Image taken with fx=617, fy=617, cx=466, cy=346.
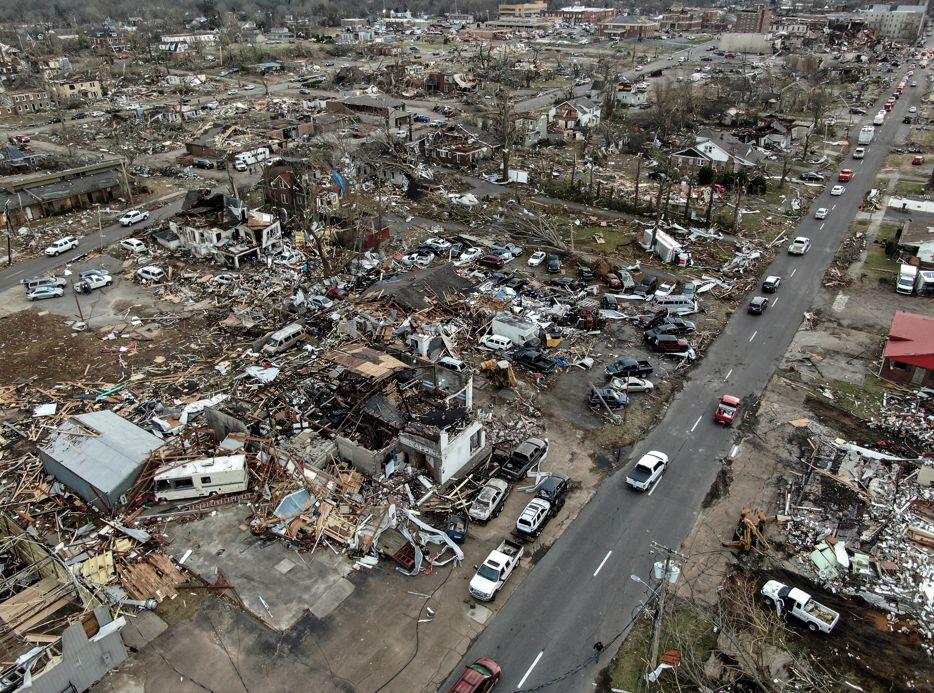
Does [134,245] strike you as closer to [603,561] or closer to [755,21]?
[603,561]

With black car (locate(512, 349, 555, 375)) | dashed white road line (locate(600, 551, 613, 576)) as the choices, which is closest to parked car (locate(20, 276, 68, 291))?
black car (locate(512, 349, 555, 375))

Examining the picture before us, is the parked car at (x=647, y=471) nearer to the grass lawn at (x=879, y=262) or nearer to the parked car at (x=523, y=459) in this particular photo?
the parked car at (x=523, y=459)

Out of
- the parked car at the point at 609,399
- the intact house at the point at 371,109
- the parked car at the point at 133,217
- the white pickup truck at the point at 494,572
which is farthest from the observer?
the intact house at the point at 371,109

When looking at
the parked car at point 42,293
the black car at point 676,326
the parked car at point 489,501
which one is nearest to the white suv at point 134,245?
the parked car at point 42,293

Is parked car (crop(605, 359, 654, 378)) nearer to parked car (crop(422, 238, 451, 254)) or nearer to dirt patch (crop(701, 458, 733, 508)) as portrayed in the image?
dirt patch (crop(701, 458, 733, 508))

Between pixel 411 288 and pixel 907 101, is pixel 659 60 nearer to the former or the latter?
pixel 907 101
